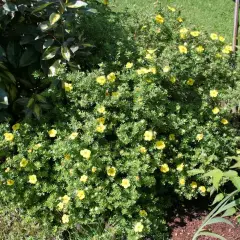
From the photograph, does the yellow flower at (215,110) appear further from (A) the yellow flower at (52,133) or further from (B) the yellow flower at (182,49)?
(A) the yellow flower at (52,133)

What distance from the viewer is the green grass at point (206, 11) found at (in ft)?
18.4

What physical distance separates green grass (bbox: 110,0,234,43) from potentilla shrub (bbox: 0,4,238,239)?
2585 millimetres

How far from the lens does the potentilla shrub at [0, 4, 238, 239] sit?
8.70ft

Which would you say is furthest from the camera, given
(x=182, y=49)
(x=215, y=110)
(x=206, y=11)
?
(x=206, y=11)

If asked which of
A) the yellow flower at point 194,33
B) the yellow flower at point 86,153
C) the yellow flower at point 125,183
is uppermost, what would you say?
the yellow flower at point 194,33

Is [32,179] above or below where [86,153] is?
below

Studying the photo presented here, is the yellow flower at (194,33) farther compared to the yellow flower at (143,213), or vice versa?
the yellow flower at (194,33)

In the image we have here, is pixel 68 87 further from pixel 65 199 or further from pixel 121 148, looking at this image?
pixel 65 199

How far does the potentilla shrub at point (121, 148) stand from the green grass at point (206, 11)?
8.48 ft

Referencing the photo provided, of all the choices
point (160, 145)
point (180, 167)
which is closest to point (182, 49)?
point (160, 145)

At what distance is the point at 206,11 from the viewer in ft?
20.2

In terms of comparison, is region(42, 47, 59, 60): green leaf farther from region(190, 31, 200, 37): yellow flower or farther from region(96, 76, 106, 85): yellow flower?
region(190, 31, 200, 37): yellow flower

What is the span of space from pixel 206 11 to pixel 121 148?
402cm

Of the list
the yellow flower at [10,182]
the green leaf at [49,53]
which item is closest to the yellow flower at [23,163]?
the yellow flower at [10,182]
